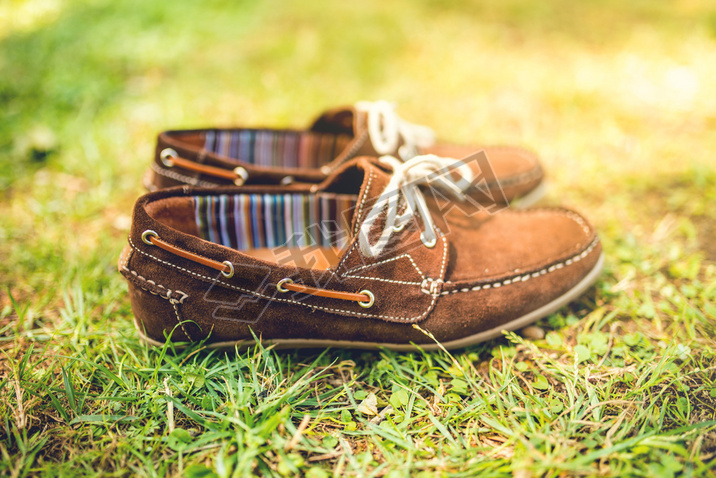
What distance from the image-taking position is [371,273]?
56.1 inches

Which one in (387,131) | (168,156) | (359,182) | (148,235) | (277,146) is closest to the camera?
(148,235)

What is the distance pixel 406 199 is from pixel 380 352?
0.55 meters

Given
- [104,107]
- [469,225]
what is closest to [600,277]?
[469,225]

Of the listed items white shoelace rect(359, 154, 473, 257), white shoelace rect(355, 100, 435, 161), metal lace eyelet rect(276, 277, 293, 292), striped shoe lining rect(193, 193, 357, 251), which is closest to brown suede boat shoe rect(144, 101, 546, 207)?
white shoelace rect(355, 100, 435, 161)

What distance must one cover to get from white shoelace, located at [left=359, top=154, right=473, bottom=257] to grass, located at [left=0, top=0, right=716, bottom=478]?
1.36ft

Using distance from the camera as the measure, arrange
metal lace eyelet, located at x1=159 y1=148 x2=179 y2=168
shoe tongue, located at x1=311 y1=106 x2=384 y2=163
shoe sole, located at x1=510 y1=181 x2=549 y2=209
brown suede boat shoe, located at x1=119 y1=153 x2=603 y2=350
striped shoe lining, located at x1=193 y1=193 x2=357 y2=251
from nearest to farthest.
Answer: brown suede boat shoe, located at x1=119 y1=153 x2=603 y2=350, striped shoe lining, located at x1=193 y1=193 x2=357 y2=251, metal lace eyelet, located at x1=159 y1=148 x2=179 y2=168, shoe tongue, located at x1=311 y1=106 x2=384 y2=163, shoe sole, located at x1=510 y1=181 x2=549 y2=209

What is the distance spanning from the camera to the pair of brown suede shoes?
54.2 inches

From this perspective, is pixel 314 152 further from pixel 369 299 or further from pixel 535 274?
pixel 535 274

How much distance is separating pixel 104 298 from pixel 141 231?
62 centimetres

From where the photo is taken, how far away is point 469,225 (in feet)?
5.49

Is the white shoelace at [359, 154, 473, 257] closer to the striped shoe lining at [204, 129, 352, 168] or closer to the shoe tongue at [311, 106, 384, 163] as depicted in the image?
the shoe tongue at [311, 106, 384, 163]

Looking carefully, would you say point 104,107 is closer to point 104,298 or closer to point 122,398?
point 104,298

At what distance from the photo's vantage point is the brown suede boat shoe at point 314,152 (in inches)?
77.0

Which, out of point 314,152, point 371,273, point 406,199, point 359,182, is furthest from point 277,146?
point 371,273
